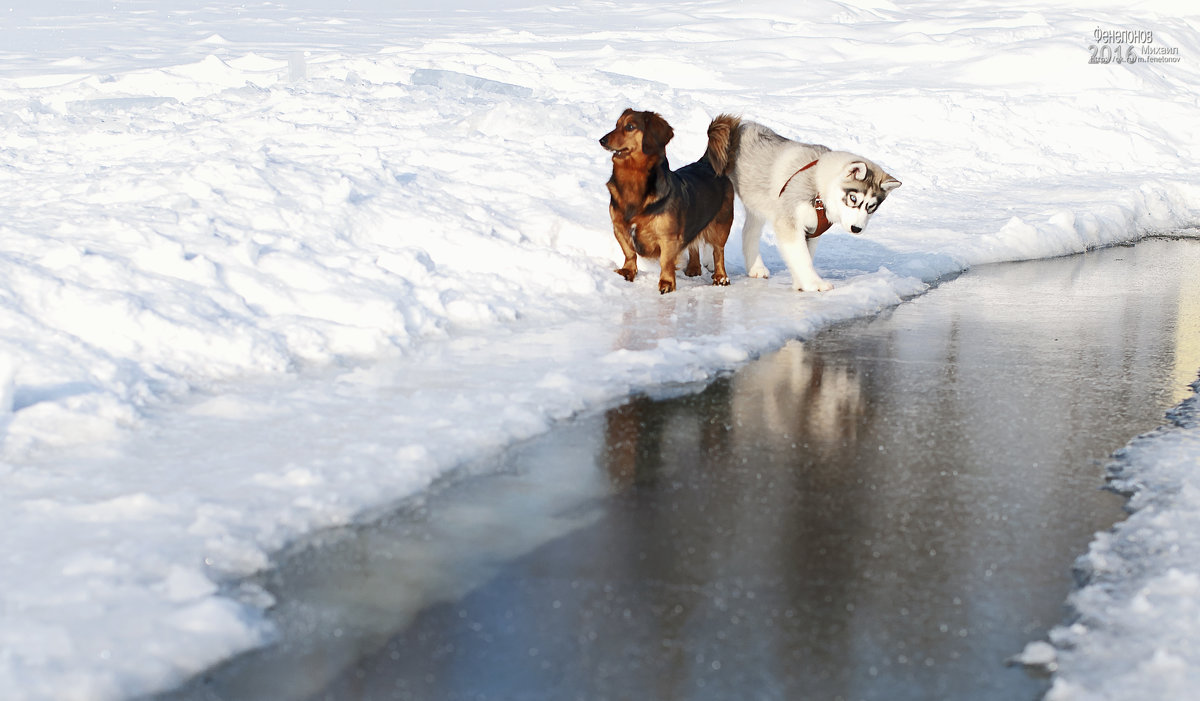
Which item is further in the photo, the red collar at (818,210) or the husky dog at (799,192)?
the red collar at (818,210)

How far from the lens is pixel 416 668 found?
2498 millimetres

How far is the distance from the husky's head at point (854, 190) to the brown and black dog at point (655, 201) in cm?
90

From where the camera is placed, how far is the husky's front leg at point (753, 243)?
8.43 meters

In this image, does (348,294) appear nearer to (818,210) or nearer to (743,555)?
(818,210)

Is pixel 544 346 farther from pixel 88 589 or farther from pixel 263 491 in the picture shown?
pixel 88 589

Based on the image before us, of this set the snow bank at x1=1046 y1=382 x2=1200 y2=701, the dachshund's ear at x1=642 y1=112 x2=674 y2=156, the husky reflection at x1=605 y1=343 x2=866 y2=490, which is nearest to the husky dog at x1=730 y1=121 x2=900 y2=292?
the dachshund's ear at x1=642 y1=112 x2=674 y2=156

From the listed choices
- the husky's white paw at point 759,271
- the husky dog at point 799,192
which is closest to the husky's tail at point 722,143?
the husky dog at point 799,192

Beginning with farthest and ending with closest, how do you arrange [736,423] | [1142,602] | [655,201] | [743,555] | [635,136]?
[655,201] → [635,136] → [736,423] → [743,555] → [1142,602]

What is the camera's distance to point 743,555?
3.13 meters

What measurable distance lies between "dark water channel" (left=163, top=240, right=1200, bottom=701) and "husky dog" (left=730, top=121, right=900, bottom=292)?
2400mm

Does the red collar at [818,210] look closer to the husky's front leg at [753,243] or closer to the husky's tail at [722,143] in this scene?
the husky's front leg at [753,243]

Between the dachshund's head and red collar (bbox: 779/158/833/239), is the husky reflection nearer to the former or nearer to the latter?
the dachshund's head

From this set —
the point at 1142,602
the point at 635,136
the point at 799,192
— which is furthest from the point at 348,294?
the point at 1142,602

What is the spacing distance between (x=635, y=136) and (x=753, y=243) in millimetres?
1588
